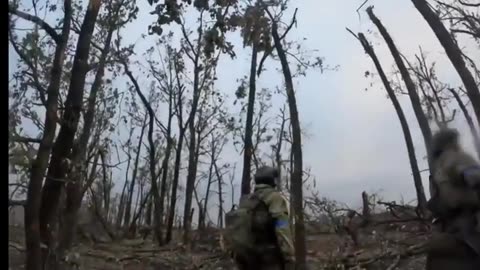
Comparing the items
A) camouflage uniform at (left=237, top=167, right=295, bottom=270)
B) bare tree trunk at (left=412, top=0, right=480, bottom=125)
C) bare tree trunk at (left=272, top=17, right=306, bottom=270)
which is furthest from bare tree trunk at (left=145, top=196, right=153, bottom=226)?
camouflage uniform at (left=237, top=167, right=295, bottom=270)

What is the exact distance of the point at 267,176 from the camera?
615 centimetres

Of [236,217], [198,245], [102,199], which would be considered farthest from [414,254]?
[102,199]

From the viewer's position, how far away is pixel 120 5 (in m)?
14.5

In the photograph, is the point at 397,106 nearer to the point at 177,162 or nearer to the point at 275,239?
the point at 177,162

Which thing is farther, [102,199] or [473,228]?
[102,199]

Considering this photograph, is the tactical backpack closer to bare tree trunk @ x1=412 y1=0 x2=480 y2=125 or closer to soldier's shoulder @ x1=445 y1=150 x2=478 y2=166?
soldier's shoulder @ x1=445 y1=150 x2=478 y2=166

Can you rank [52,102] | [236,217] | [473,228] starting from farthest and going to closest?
[52,102], [236,217], [473,228]

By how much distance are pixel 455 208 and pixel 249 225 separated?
224 centimetres

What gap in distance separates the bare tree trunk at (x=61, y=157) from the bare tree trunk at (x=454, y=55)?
5524 millimetres

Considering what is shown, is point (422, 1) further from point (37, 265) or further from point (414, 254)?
point (37, 265)

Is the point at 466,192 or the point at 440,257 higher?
the point at 466,192

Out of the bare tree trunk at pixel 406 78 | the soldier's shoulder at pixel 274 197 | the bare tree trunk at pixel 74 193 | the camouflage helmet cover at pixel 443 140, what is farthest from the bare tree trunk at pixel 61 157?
the bare tree trunk at pixel 406 78

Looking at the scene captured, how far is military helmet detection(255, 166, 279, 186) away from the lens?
6.15 metres

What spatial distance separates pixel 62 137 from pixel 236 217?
2397 millimetres
